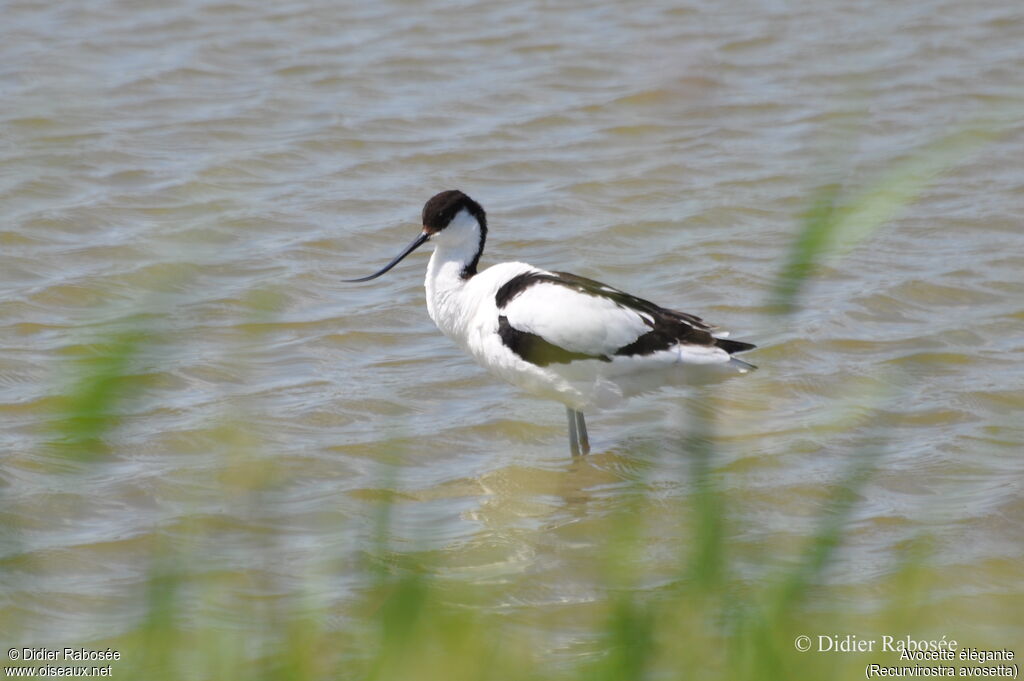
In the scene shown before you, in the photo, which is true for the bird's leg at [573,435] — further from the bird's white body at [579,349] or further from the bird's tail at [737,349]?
Result: the bird's tail at [737,349]

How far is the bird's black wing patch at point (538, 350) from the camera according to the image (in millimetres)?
5289

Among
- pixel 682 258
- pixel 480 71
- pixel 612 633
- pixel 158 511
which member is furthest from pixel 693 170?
pixel 612 633

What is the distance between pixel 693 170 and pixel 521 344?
3291mm

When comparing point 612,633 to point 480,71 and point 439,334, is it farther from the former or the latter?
point 480,71

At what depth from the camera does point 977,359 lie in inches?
239

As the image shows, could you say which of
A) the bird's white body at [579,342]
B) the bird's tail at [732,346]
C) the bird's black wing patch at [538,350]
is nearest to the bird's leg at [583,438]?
the bird's white body at [579,342]

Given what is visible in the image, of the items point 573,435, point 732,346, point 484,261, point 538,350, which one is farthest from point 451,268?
point 484,261

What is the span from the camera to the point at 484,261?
284 inches

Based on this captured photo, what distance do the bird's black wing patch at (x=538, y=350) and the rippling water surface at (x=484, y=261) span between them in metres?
0.40

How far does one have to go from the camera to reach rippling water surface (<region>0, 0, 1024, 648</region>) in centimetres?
433

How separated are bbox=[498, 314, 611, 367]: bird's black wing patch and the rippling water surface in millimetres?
404

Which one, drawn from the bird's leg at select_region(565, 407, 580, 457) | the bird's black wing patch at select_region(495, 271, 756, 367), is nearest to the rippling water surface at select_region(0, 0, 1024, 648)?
the bird's leg at select_region(565, 407, 580, 457)

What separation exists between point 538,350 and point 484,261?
6.54ft

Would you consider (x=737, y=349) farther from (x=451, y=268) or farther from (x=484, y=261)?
(x=484, y=261)
